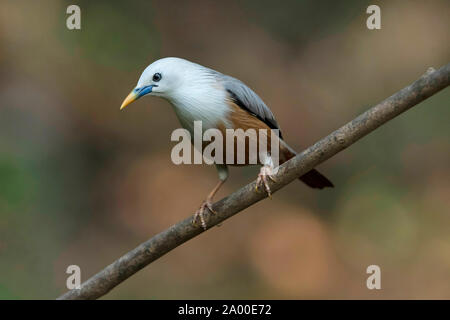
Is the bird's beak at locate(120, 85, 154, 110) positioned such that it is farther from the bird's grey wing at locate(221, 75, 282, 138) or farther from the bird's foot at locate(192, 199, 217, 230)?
the bird's foot at locate(192, 199, 217, 230)

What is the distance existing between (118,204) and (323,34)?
2.69 meters

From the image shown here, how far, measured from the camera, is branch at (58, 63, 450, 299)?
224 cm

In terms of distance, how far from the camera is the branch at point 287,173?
2242 mm

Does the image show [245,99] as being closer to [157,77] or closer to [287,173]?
[157,77]

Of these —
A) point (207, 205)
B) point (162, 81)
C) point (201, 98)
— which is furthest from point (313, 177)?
point (162, 81)

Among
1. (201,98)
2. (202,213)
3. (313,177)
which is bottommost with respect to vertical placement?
(202,213)

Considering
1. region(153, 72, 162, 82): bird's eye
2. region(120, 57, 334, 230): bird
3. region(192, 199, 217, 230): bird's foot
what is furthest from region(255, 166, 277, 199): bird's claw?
region(153, 72, 162, 82): bird's eye

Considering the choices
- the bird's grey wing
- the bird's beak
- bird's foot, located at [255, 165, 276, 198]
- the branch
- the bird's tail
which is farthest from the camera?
the bird's tail

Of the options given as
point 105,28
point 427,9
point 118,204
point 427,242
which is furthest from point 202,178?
point 427,9

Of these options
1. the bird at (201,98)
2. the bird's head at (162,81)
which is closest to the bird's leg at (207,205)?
the bird at (201,98)

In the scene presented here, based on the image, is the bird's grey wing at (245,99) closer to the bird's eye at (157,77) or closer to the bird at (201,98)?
the bird at (201,98)

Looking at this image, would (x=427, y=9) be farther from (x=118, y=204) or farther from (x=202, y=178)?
(x=118, y=204)

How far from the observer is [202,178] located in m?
5.93

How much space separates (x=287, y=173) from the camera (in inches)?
100
